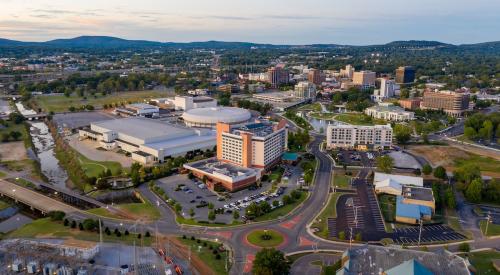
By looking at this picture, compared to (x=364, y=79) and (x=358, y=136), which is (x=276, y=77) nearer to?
(x=364, y=79)

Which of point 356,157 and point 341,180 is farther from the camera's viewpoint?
point 356,157

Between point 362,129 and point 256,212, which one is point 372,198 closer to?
point 256,212

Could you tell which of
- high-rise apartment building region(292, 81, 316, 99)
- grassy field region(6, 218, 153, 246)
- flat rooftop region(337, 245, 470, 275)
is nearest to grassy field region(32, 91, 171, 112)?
high-rise apartment building region(292, 81, 316, 99)

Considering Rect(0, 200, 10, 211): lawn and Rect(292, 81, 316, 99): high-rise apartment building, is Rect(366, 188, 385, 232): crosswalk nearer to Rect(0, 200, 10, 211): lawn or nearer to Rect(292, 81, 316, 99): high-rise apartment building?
Rect(0, 200, 10, 211): lawn

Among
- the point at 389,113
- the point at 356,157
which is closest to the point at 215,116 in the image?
the point at 356,157

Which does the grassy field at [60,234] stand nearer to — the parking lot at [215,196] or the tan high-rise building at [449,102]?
the parking lot at [215,196]
